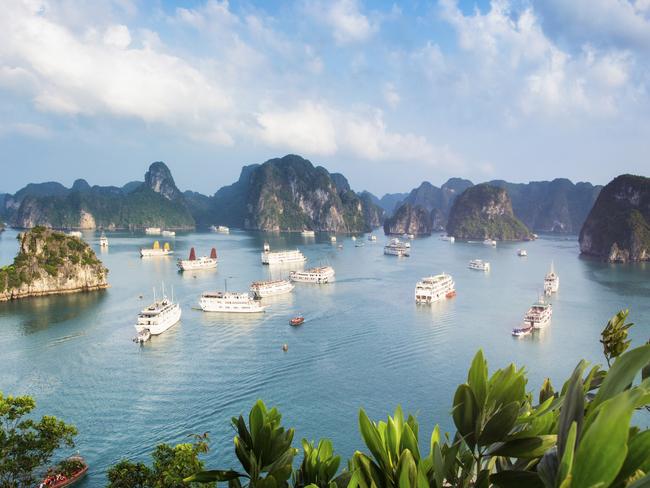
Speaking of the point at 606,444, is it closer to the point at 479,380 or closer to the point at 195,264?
the point at 479,380

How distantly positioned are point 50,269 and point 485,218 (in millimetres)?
123850

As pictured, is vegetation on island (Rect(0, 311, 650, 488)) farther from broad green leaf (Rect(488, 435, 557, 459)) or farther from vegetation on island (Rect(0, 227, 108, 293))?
vegetation on island (Rect(0, 227, 108, 293))

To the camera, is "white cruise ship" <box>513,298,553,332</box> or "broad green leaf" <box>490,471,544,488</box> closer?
"broad green leaf" <box>490,471,544,488</box>

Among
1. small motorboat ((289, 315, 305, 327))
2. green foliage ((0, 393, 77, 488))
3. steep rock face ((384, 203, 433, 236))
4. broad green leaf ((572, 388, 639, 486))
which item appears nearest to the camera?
broad green leaf ((572, 388, 639, 486))

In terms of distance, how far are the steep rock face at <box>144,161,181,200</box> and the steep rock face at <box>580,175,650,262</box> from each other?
454 feet

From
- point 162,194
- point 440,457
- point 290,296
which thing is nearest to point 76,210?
point 162,194

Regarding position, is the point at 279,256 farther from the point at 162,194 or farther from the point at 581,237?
the point at 162,194

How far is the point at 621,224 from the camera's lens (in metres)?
89.5

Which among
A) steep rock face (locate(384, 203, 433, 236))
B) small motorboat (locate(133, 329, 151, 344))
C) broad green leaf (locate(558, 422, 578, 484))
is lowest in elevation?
small motorboat (locate(133, 329, 151, 344))

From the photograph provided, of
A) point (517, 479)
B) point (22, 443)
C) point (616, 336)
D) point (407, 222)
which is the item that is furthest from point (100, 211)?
point (517, 479)

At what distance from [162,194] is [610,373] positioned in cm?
18954

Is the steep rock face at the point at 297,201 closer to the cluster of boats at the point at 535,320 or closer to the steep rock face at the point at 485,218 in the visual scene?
the steep rock face at the point at 485,218

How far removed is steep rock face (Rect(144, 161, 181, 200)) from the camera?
597 feet

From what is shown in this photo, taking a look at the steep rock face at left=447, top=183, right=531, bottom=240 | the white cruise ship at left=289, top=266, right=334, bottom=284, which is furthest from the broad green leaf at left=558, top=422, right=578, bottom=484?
the steep rock face at left=447, top=183, right=531, bottom=240
